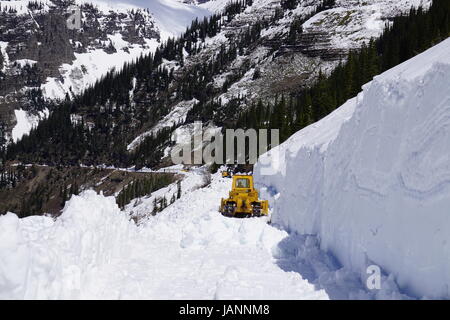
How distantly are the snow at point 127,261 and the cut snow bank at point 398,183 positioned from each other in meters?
1.65

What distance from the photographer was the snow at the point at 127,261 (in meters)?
5.97

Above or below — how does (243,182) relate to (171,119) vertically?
above

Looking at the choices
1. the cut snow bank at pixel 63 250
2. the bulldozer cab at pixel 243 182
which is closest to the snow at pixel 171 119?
the bulldozer cab at pixel 243 182

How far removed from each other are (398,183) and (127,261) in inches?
294

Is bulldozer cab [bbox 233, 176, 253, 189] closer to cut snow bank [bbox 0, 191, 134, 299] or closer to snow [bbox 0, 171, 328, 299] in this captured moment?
snow [bbox 0, 171, 328, 299]

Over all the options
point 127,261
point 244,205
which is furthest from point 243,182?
point 127,261

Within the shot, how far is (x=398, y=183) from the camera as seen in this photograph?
23.8ft

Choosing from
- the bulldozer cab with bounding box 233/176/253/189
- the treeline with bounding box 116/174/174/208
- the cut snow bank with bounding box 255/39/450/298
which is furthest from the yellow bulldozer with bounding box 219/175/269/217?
the treeline with bounding box 116/174/174/208

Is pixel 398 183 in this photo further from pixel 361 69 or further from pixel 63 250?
pixel 361 69

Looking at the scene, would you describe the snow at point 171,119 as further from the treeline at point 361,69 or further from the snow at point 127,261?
the snow at point 127,261

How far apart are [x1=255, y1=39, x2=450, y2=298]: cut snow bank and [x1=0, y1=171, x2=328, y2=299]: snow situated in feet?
5.40
